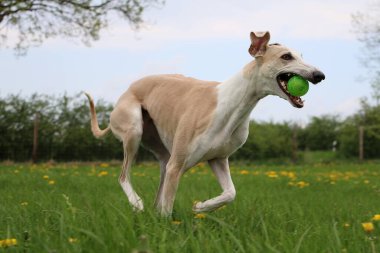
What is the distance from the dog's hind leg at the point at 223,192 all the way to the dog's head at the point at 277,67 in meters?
0.87

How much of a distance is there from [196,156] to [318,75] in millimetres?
1205

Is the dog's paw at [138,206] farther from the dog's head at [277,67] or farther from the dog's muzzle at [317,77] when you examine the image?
the dog's muzzle at [317,77]

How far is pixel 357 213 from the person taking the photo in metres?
5.25

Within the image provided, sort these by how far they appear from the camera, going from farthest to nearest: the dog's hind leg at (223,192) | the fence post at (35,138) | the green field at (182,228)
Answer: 1. the fence post at (35,138)
2. the dog's hind leg at (223,192)
3. the green field at (182,228)

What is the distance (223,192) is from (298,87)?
3.84ft

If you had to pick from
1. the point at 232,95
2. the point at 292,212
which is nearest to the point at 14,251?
the point at 232,95

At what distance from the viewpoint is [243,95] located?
14.1 ft

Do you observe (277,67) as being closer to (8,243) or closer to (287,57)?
(287,57)

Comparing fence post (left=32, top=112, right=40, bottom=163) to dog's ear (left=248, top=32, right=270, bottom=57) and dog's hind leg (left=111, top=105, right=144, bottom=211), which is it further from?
dog's ear (left=248, top=32, right=270, bottom=57)

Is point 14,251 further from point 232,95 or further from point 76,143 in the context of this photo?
point 76,143

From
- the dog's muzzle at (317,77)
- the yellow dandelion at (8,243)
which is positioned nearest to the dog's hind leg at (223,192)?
the dog's muzzle at (317,77)

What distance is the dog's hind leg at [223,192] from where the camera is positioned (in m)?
4.43

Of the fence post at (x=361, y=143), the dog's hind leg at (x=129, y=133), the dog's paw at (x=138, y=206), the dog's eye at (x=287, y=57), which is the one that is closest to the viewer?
the dog's paw at (x=138, y=206)

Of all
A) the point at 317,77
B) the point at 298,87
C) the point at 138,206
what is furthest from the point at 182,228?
the point at 317,77
